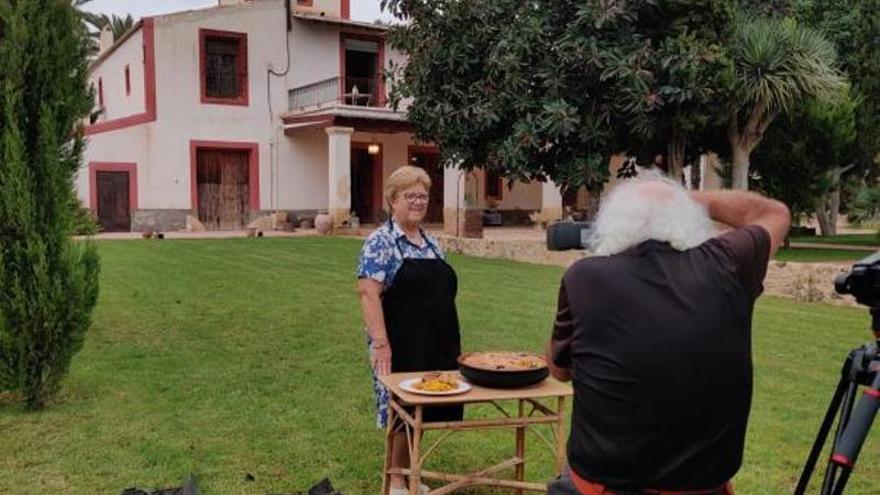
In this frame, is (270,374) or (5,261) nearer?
(5,261)

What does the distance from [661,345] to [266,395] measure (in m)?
3.73

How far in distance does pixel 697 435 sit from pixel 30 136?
4.32 metres

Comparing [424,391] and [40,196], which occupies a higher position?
[40,196]

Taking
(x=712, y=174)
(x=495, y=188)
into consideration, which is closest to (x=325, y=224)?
(x=495, y=188)

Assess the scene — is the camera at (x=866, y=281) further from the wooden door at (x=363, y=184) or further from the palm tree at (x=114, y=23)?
the palm tree at (x=114, y=23)

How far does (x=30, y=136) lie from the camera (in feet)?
15.3

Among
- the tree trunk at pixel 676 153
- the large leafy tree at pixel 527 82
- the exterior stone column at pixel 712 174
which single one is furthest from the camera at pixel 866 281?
the exterior stone column at pixel 712 174

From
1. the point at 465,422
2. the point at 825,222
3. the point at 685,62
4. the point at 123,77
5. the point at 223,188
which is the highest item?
the point at 123,77

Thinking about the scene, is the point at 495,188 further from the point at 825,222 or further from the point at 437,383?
the point at 437,383

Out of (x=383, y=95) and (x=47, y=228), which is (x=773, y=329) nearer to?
(x=47, y=228)

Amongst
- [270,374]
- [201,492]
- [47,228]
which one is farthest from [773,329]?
[47,228]

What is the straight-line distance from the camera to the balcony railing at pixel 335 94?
20.2 metres

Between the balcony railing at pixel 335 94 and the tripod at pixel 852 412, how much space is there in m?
18.2

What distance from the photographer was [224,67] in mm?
20906
